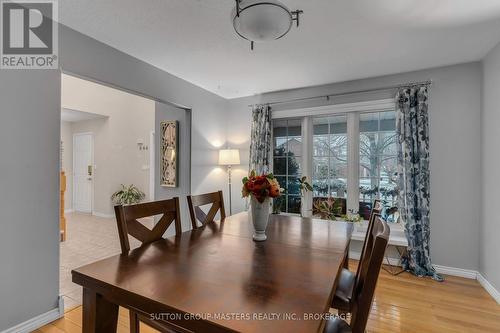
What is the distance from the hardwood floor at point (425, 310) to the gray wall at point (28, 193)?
307 millimetres

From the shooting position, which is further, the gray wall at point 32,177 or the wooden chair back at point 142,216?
the gray wall at point 32,177

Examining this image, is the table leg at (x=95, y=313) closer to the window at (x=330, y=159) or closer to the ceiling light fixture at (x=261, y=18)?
the ceiling light fixture at (x=261, y=18)

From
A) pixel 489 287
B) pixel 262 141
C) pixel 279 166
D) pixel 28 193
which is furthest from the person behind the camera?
pixel 279 166

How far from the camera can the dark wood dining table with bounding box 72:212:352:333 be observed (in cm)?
82

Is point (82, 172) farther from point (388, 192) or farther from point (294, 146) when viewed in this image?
point (388, 192)

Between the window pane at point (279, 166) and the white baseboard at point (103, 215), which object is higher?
the window pane at point (279, 166)

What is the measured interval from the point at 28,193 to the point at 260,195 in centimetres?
182

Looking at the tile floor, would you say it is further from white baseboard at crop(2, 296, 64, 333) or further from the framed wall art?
the framed wall art

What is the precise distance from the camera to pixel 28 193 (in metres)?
1.96

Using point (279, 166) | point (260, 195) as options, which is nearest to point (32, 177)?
Result: point (260, 195)

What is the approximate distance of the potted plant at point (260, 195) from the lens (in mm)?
1627

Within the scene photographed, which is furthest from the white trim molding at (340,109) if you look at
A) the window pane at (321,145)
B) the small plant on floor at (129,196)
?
the small plant on floor at (129,196)

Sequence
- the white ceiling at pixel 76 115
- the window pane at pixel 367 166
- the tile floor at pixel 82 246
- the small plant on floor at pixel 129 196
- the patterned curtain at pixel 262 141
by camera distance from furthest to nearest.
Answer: the small plant on floor at pixel 129 196, the white ceiling at pixel 76 115, the patterned curtain at pixel 262 141, the window pane at pixel 367 166, the tile floor at pixel 82 246

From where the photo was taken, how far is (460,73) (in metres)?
2.95
